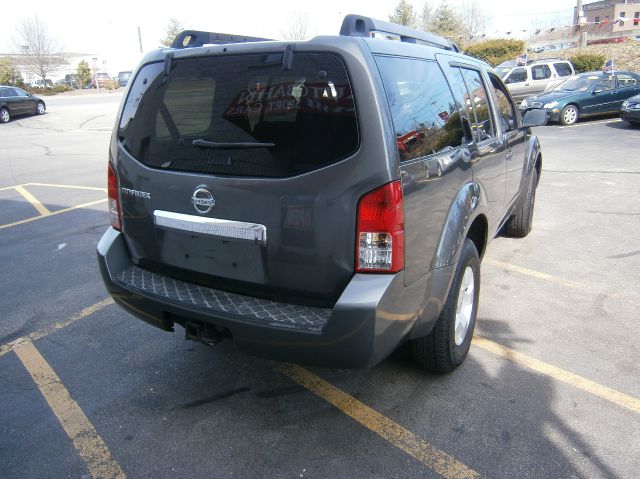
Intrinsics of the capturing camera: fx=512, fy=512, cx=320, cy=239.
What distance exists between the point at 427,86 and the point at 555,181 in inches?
262

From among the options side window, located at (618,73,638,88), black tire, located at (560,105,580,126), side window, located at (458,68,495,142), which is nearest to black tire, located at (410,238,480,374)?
side window, located at (458,68,495,142)

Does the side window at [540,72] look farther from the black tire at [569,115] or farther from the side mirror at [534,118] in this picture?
the side mirror at [534,118]

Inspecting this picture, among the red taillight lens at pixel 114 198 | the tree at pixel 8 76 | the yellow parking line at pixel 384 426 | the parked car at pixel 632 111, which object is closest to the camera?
the yellow parking line at pixel 384 426

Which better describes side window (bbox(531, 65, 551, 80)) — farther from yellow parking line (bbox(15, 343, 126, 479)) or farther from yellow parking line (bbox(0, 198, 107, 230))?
yellow parking line (bbox(15, 343, 126, 479))

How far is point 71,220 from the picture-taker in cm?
696

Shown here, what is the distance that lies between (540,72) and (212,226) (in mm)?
20094

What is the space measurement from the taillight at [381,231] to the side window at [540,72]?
19556mm

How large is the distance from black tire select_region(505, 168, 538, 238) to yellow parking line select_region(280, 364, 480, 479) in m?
3.33

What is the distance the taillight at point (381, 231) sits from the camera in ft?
7.30

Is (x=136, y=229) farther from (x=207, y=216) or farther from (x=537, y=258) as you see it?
(x=537, y=258)

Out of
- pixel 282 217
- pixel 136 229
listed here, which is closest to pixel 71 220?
pixel 136 229

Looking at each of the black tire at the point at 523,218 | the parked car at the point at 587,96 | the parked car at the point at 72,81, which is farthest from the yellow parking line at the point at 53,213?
the parked car at the point at 72,81

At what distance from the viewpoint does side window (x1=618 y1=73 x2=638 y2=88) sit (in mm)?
16281

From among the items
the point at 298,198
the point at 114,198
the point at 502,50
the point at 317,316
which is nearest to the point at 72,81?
the point at 502,50
